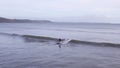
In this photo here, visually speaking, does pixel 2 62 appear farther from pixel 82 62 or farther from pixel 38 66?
pixel 82 62

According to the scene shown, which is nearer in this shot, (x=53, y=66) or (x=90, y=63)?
(x=53, y=66)

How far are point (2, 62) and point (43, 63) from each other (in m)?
2.86

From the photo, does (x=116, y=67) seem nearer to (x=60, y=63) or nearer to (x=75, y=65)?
(x=75, y=65)

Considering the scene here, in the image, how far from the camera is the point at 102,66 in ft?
41.0

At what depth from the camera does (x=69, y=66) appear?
41.0 ft

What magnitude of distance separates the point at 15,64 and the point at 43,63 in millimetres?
1910

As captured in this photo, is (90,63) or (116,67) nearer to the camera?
(116,67)

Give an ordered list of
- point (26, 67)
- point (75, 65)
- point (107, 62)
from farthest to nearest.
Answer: point (107, 62), point (75, 65), point (26, 67)

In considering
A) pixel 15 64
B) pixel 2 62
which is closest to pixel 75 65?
pixel 15 64

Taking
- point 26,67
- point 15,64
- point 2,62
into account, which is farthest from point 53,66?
point 2,62

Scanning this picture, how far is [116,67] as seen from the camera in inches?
486

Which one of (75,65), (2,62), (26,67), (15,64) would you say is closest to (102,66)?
(75,65)

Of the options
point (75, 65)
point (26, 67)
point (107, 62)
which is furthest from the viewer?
point (107, 62)

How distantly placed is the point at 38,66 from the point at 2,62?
274 cm
